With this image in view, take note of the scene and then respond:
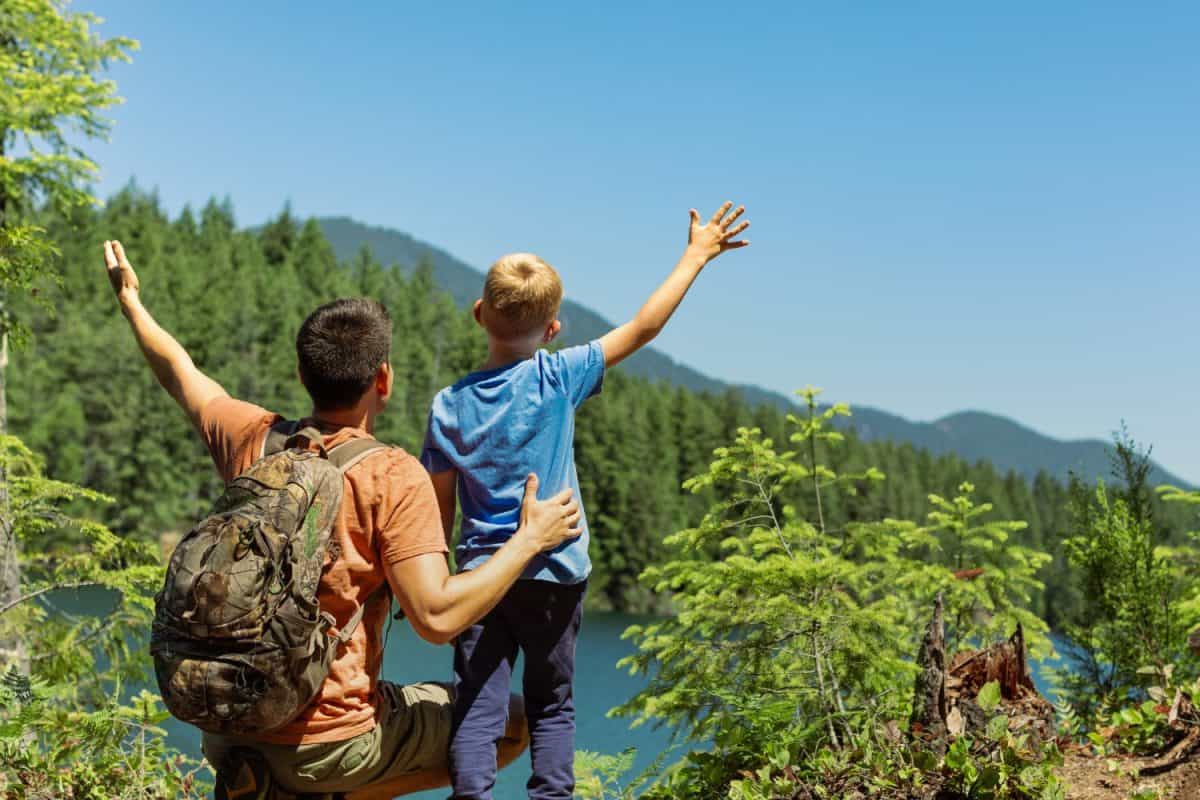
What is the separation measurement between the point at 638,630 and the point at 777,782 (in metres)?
1.58

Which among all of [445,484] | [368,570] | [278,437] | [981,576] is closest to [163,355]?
[278,437]

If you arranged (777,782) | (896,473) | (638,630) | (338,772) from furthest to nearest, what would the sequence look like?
1. (896,473)
2. (638,630)
3. (777,782)
4. (338,772)

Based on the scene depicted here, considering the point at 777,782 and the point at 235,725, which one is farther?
the point at 777,782

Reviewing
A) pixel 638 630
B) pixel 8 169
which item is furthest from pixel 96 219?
pixel 638 630

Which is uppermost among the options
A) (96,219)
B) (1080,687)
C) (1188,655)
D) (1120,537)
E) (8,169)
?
(96,219)

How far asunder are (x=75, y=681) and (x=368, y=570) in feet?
22.5

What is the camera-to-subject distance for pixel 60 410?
53.7m

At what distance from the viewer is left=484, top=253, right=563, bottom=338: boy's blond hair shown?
114 inches

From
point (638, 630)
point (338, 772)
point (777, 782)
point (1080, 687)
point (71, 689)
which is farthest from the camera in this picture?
point (71, 689)

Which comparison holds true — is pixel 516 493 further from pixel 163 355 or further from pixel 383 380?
pixel 163 355

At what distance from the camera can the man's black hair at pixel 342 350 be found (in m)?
2.60

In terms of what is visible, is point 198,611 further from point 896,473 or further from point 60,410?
point 896,473

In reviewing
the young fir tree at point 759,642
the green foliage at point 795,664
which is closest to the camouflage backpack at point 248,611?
the green foliage at point 795,664

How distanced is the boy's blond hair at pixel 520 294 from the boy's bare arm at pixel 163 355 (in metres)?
0.83
